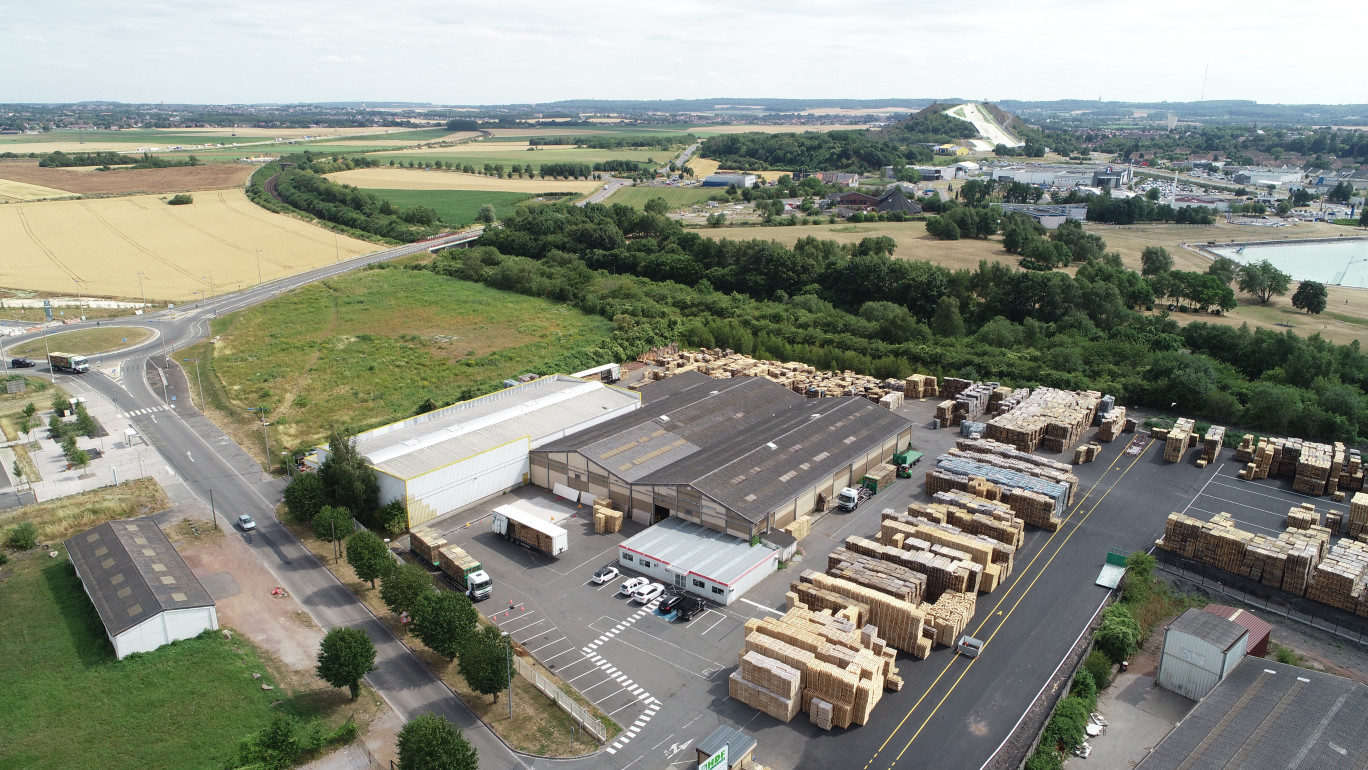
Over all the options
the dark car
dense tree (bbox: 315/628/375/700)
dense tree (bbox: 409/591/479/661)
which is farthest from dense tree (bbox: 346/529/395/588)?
the dark car

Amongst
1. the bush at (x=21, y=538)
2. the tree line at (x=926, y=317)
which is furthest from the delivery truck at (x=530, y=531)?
the tree line at (x=926, y=317)

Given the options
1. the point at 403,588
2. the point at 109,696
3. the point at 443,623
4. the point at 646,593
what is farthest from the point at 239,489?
the point at 646,593

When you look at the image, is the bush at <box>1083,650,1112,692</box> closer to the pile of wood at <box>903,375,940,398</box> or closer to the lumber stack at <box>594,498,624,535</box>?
the lumber stack at <box>594,498,624,535</box>

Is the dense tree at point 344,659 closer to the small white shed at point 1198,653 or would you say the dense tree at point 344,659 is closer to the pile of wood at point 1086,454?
the small white shed at point 1198,653

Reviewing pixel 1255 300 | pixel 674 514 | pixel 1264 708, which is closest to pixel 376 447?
pixel 674 514

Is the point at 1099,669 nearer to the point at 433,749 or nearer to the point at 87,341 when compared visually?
the point at 433,749

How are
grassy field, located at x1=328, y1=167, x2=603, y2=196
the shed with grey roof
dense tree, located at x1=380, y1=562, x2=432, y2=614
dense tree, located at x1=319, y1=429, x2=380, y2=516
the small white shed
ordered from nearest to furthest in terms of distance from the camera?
1. the small white shed
2. the shed with grey roof
3. dense tree, located at x1=380, y1=562, x2=432, y2=614
4. dense tree, located at x1=319, y1=429, x2=380, y2=516
5. grassy field, located at x1=328, y1=167, x2=603, y2=196

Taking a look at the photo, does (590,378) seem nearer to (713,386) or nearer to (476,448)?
(713,386)
